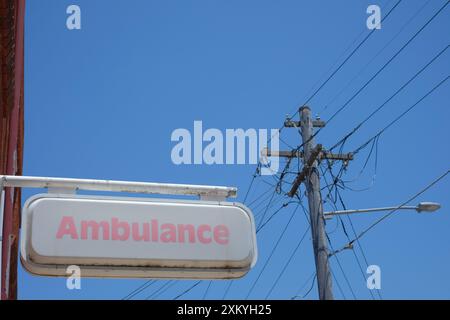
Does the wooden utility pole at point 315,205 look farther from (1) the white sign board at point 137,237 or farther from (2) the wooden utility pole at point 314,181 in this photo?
(1) the white sign board at point 137,237

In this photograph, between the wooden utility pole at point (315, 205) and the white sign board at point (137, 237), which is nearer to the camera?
the white sign board at point (137, 237)

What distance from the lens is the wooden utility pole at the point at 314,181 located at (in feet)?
49.3

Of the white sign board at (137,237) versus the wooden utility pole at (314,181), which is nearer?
the white sign board at (137,237)

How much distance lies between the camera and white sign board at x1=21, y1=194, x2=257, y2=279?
3.83 meters

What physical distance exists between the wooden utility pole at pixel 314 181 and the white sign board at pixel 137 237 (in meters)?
11.2

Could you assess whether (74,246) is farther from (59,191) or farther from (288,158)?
(288,158)

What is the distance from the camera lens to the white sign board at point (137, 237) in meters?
3.83

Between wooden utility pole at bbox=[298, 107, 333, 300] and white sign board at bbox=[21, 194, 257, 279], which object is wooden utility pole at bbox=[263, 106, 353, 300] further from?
white sign board at bbox=[21, 194, 257, 279]

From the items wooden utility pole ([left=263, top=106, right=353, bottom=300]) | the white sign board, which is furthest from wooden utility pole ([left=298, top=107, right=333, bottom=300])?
the white sign board

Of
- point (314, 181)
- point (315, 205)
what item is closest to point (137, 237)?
point (315, 205)

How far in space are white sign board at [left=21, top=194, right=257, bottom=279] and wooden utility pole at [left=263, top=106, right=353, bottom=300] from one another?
11.2 metres

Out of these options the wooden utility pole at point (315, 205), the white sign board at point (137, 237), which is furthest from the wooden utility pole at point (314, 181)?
the white sign board at point (137, 237)
